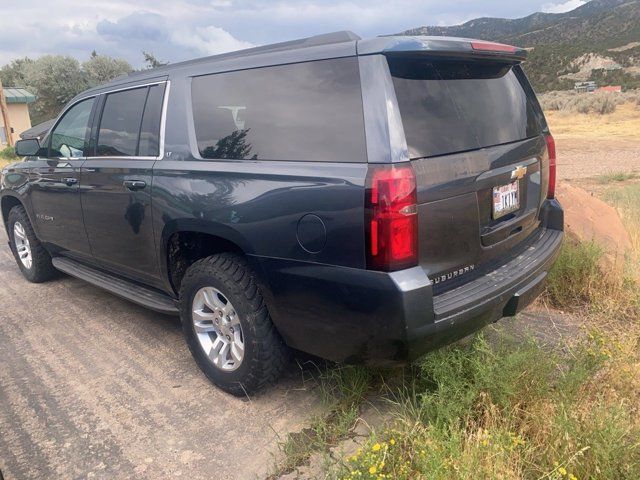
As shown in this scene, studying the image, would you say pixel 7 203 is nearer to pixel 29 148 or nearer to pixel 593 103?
pixel 29 148

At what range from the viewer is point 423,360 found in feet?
9.33

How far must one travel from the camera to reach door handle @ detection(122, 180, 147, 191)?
3.51m

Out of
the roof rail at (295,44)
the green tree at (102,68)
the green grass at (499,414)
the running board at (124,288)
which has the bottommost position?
the green grass at (499,414)

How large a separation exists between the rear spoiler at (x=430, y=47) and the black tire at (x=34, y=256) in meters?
4.12

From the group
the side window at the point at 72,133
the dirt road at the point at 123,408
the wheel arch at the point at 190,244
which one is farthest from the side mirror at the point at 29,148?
the wheel arch at the point at 190,244

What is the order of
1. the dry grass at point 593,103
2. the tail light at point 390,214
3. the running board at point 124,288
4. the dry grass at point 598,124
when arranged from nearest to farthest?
the tail light at point 390,214, the running board at point 124,288, the dry grass at point 598,124, the dry grass at point 593,103

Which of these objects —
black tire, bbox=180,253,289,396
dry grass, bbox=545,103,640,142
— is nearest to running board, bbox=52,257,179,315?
black tire, bbox=180,253,289,396

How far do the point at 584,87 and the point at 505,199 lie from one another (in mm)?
48289

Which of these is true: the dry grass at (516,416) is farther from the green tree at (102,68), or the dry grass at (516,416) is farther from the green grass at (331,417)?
the green tree at (102,68)

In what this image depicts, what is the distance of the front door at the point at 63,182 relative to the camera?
171 inches

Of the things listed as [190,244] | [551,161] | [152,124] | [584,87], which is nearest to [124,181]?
[152,124]

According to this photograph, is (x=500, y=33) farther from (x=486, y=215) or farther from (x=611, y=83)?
(x=486, y=215)

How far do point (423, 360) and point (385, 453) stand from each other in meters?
0.70

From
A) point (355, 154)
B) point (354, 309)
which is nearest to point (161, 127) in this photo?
point (355, 154)
